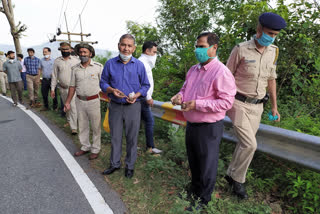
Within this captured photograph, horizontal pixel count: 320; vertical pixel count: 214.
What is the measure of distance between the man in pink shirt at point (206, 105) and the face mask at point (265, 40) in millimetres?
651

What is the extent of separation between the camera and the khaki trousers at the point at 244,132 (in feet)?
8.63

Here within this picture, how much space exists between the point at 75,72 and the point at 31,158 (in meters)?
1.74

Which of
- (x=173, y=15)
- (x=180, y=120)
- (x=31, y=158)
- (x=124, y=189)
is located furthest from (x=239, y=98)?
(x=173, y=15)

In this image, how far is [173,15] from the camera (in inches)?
578

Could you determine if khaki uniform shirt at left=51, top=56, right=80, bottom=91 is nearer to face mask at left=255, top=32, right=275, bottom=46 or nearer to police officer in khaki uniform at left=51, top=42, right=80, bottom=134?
police officer in khaki uniform at left=51, top=42, right=80, bottom=134

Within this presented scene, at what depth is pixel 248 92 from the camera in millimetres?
2686

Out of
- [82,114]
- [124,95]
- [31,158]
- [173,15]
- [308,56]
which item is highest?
[173,15]

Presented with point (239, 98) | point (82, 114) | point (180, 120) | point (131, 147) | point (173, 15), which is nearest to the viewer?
point (239, 98)

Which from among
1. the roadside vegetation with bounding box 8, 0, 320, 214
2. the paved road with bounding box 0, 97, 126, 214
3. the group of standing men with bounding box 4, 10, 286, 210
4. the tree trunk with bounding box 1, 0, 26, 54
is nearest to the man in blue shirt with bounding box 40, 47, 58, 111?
the roadside vegetation with bounding box 8, 0, 320, 214

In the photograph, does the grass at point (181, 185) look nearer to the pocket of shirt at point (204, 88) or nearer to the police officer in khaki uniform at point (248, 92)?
the police officer in khaki uniform at point (248, 92)

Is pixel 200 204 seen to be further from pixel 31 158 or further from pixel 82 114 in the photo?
pixel 31 158

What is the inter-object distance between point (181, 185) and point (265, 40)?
6.77 feet

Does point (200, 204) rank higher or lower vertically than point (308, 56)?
lower

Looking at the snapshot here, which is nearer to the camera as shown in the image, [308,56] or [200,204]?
[200,204]
